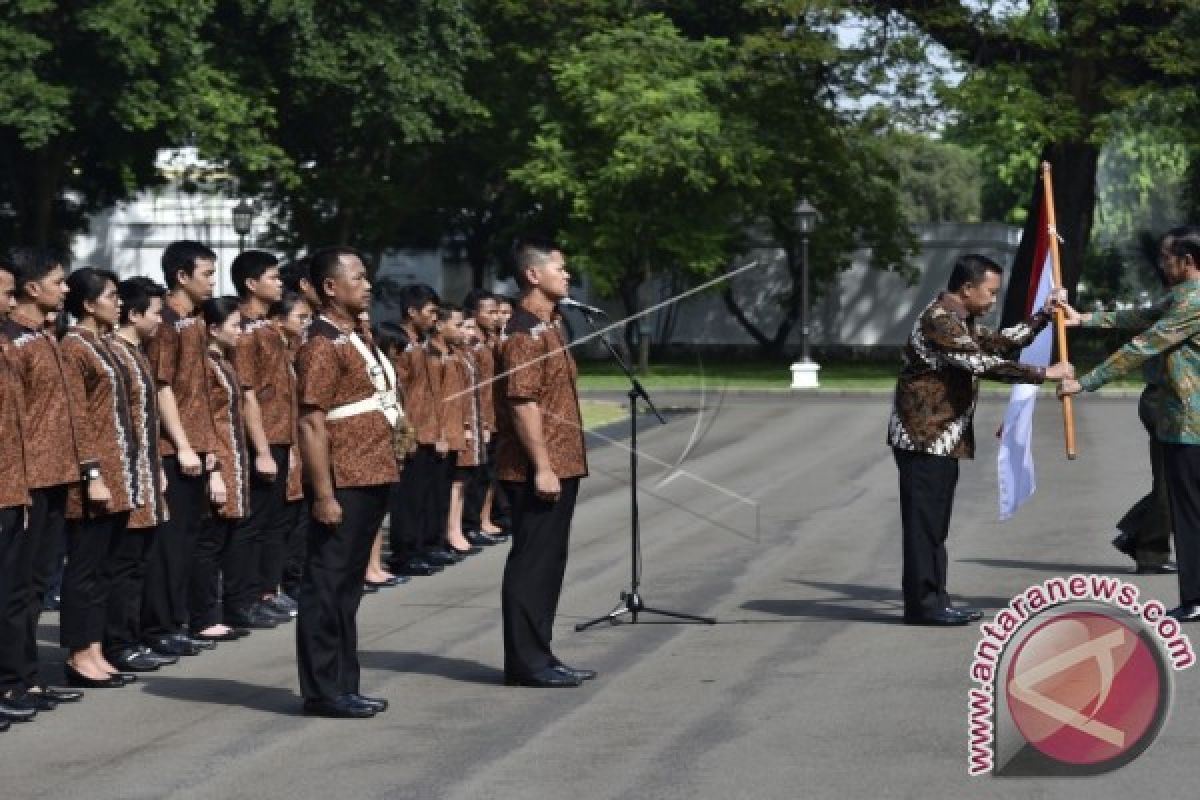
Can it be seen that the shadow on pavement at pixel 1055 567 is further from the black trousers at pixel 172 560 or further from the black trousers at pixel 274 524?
the black trousers at pixel 172 560

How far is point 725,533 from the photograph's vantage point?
58.4ft

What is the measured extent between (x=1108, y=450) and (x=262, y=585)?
554 inches

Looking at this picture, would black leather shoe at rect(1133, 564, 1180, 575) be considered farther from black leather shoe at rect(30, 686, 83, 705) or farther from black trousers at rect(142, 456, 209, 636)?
black leather shoe at rect(30, 686, 83, 705)

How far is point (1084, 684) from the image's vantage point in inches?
291

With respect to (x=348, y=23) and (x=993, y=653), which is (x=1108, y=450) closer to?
(x=993, y=653)

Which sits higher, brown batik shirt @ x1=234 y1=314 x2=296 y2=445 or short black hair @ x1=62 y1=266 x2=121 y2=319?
short black hair @ x1=62 y1=266 x2=121 y2=319

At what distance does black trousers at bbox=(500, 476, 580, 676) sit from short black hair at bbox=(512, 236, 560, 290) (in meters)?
0.97

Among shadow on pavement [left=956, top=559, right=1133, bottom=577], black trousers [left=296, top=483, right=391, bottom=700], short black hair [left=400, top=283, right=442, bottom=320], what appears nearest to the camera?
black trousers [left=296, top=483, right=391, bottom=700]

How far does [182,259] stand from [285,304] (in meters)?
1.74

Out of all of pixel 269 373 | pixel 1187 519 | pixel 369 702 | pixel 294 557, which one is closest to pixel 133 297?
pixel 269 373

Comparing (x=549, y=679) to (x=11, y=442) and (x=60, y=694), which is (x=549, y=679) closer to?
(x=60, y=694)

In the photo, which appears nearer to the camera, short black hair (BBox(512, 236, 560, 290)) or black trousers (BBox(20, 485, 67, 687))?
black trousers (BBox(20, 485, 67, 687))

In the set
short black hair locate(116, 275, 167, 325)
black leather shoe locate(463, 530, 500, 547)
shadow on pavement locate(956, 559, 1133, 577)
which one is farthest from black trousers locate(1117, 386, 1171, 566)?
short black hair locate(116, 275, 167, 325)

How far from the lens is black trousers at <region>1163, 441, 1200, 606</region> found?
1236cm
